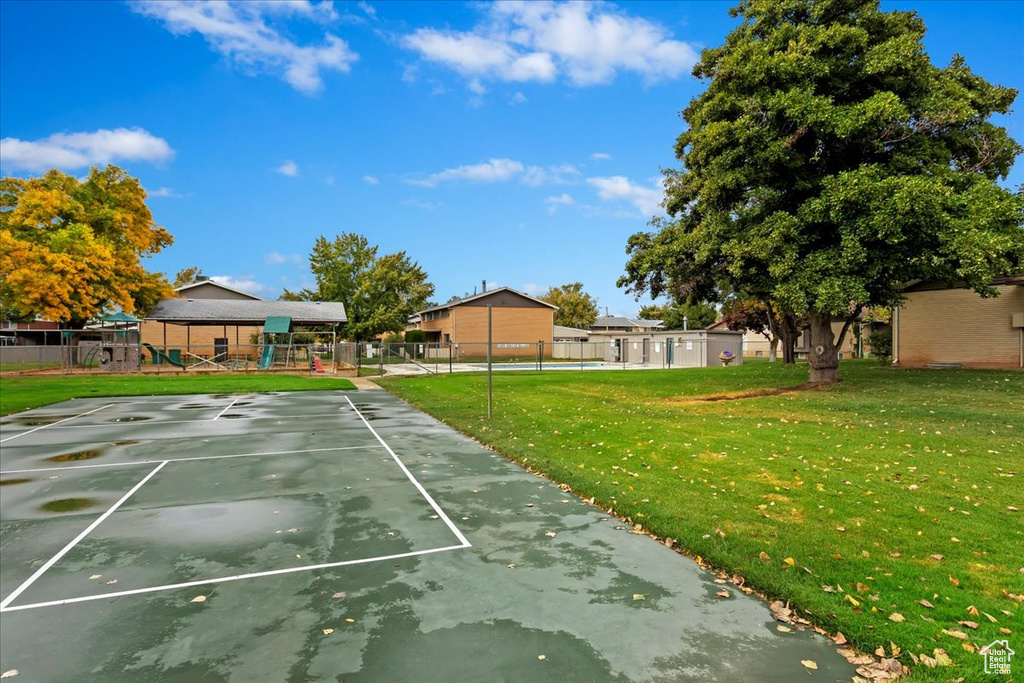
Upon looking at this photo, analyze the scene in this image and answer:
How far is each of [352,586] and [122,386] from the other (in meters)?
24.6

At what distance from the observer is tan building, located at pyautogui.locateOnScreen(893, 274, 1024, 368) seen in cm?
2225

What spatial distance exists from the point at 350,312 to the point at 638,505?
Answer: 5060 centimetres

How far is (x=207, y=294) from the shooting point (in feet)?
160

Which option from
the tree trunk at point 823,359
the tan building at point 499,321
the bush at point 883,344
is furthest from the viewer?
the tan building at point 499,321

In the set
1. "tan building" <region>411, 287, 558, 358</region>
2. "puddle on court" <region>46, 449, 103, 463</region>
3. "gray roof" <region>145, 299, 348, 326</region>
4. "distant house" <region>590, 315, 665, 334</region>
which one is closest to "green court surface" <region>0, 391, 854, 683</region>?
"puddle on court" <region>46, 449, 103, 463</region>

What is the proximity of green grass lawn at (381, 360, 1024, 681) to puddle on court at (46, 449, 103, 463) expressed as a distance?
7178 millimetres

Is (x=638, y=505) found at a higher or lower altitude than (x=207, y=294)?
lower

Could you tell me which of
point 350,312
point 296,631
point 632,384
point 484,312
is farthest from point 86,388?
point 484,312

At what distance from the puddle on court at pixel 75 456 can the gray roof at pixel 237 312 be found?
91.7 feet

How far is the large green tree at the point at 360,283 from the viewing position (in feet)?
176

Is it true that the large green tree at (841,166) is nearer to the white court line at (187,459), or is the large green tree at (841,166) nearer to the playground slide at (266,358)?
the white court line at (187,459)

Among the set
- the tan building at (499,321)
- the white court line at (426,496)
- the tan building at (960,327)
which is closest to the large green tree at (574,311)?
the tan building at (499,321)

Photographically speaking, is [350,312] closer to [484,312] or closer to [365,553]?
[484,312]

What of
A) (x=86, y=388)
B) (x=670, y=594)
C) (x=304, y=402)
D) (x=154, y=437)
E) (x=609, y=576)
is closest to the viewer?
(x=670, y=594)
